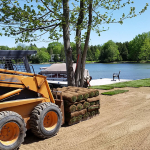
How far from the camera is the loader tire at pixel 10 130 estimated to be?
4.59 meters

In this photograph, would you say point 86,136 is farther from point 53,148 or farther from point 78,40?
point 78,40

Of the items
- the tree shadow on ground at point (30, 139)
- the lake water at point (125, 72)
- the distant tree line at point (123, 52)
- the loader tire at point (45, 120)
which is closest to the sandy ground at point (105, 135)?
the tree shadow on ground at point (30, 139)

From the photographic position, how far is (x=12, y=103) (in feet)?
16.4

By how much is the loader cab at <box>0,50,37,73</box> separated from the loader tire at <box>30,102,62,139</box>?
3.77ft

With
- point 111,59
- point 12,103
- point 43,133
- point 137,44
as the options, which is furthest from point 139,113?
point 111,59

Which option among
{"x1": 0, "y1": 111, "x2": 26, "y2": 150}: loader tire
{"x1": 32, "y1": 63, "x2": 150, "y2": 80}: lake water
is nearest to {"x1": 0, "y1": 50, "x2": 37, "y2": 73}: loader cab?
{"x1": 0, "y1": 111, "x2": 26, "y2": 150}: loader tire

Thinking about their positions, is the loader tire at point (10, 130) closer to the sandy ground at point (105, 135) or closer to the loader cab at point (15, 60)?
the sandy ground at point (105, 135)

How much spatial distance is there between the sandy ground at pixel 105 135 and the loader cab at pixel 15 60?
2.02 meters

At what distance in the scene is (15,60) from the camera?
17.7ft

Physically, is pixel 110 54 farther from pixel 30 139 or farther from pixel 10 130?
pixel 10 130

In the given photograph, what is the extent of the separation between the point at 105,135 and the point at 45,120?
1.79 meters

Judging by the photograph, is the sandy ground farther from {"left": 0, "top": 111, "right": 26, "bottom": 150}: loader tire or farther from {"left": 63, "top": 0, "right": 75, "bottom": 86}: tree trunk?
{"left": 63, "top": 0, "right": 75, "bottom": 86}: tree trunk

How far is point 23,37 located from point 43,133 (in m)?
6.50

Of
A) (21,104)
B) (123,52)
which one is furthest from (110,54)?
(21,104)
